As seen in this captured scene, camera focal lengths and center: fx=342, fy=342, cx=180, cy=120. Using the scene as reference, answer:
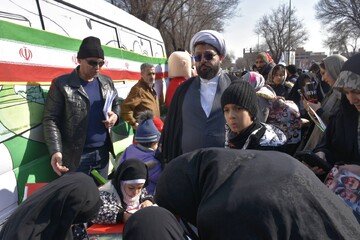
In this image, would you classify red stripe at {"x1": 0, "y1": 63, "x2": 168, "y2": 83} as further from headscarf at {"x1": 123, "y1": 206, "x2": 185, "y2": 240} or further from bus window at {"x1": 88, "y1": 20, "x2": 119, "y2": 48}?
headscarf at {"x1": 123, "y1": 206, "x2": 185, "y2": 240}

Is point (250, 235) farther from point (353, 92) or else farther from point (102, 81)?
point (102, 81)

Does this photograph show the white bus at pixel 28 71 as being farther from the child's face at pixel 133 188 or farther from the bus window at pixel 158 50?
the bus window at pixel 158 50

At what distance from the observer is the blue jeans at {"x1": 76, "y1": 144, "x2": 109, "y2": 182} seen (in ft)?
9.84

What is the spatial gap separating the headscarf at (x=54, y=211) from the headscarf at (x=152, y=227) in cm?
38

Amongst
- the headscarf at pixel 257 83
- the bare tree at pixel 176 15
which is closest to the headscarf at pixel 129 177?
the headscarf at pixel 257 83

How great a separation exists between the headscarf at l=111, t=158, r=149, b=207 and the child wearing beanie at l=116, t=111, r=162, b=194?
18.0 inches

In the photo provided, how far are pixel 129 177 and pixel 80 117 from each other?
2.32ft

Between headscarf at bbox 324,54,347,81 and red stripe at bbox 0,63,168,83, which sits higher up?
red stripe at bbox 0,63,168,83

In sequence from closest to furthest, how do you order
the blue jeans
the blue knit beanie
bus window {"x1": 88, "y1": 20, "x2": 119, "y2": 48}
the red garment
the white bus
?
the white bus → the blue jeans → the blue knit beanie → bus window {"x1": 88, "y1": 20, "x2": 119, "y2": 48} → the red garment

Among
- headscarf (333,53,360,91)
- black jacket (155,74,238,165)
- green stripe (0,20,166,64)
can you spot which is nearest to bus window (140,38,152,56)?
green stripe (0,20,166,64)

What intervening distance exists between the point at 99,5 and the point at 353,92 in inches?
148

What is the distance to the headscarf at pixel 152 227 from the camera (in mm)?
912

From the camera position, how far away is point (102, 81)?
124 inches

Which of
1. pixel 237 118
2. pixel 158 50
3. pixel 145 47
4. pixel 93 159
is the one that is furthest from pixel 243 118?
pixel 158 50
